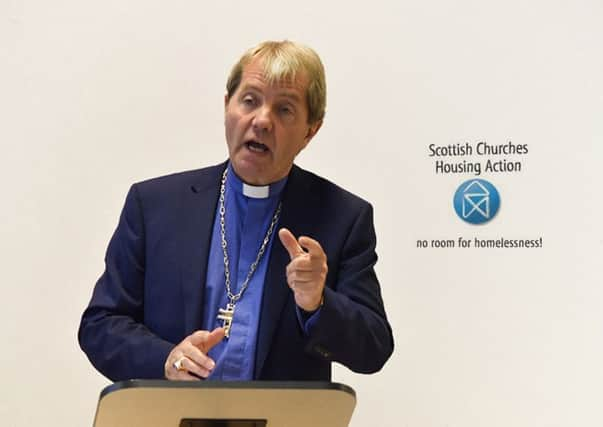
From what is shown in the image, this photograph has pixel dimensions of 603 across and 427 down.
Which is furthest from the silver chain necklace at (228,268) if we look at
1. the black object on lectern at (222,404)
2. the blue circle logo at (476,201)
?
the blue circle logo at (476,201)

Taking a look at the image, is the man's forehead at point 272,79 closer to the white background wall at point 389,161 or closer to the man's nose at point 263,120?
the man's nose at point 263,120

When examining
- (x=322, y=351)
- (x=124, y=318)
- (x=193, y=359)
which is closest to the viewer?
(x=193, y=359)

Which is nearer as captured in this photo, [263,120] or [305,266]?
[305,266]

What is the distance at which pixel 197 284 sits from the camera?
2383 millimetres

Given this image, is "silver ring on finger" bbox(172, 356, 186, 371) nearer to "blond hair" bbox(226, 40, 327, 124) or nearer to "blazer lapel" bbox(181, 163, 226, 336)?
"blazer lapel" bbox(181, 163, 226, 336)

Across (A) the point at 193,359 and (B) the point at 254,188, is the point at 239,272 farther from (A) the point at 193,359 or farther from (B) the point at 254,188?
(A) the point at 193,359

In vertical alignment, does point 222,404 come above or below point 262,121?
below

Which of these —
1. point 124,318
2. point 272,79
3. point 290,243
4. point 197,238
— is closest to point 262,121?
point 272,79

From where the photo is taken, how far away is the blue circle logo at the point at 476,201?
2938 millimetres

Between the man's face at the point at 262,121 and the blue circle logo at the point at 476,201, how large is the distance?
28.2 inches

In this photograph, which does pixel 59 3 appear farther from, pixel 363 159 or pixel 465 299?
pixel 465 299

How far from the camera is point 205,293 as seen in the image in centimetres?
240

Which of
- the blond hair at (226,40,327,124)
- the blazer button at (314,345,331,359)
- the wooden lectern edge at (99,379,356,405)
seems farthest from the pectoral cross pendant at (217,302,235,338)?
the wooden lectern edge at (99,379,356,405)

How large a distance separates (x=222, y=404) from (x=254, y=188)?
87 cm
